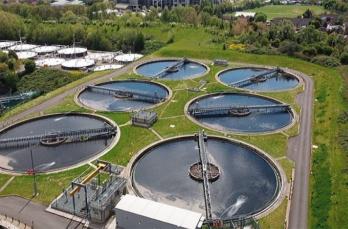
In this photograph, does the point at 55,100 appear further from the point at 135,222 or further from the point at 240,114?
the point at 135,222

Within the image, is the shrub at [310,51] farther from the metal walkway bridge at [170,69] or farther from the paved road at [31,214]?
the paved road at [31,214]

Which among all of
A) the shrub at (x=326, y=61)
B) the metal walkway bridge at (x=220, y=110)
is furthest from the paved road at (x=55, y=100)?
the shrub at (x=326, y=61)

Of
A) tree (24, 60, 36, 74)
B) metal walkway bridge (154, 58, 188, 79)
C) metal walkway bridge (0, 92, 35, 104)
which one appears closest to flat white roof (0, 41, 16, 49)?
tree (24, 60, 36, 74)

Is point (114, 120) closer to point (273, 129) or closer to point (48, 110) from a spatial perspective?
point (48, 110)

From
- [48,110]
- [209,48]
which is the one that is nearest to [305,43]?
[209,48]

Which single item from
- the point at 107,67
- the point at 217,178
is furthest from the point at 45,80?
the point at 217,178

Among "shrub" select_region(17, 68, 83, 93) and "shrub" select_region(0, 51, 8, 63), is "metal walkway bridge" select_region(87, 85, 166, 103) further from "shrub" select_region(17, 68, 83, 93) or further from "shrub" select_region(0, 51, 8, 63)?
"shrub" select_region(0, 51, 8, 63)
